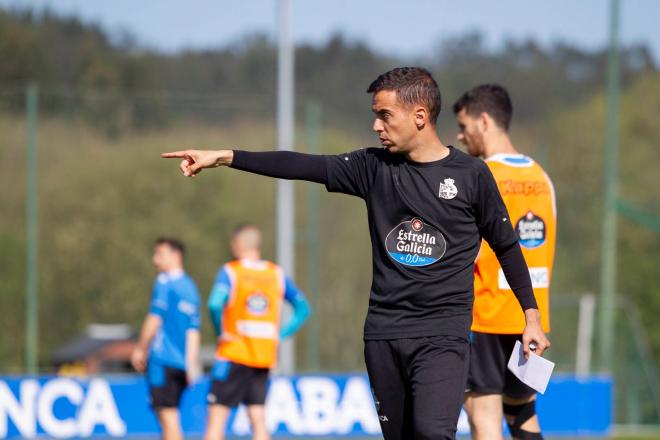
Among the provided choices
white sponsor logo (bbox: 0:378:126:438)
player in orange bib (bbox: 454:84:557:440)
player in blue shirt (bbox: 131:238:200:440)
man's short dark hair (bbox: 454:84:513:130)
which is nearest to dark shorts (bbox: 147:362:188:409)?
player in blue shirt (bbox: 131:238:200:440)

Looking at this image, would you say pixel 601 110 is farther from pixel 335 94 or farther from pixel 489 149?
pixel 489 149

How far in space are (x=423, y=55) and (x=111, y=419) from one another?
954cm

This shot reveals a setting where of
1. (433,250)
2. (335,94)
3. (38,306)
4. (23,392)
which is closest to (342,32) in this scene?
(335,94)

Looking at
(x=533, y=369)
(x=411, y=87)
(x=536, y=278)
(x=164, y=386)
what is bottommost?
(x=164, y=386)

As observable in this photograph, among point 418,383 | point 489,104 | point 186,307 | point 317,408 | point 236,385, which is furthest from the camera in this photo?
point 317,408

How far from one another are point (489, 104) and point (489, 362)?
144 cm

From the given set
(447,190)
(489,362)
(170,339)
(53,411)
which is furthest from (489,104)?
(53,411)

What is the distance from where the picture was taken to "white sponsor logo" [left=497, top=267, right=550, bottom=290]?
6.19 meters

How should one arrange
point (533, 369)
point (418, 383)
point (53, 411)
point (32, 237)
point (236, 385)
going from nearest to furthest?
1. point (418, 383)
2. point (533, 369)
3. point (236, 385)
4. point (53, 411)
5. point (32, 237)

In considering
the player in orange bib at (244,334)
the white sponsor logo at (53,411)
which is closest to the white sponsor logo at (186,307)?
the player in orange bib at (244,334)

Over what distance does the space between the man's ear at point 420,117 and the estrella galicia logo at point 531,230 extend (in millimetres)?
1342

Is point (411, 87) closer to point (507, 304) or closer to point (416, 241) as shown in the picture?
point (416, 241)

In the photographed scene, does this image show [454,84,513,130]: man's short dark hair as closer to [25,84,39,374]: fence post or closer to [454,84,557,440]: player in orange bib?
[454,84,557,440]: player in orange bib

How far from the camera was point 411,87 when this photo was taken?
5062mm
